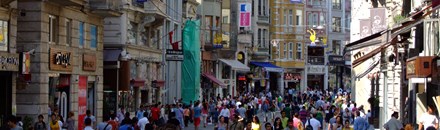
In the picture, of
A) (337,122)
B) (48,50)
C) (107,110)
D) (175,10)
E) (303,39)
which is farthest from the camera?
(303,39)

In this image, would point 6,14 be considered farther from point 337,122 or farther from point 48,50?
point 337,122

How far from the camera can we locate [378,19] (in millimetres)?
38750

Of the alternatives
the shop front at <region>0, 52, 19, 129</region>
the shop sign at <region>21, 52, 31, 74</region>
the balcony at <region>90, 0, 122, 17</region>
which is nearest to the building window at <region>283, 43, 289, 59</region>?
the balcony at <region>90, 0, 122, 17</region>

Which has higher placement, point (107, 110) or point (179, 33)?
point (179, 33)

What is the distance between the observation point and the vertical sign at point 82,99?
127 feet

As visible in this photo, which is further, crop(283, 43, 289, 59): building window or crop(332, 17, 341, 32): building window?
crop(332, 17, 341, 32): building window

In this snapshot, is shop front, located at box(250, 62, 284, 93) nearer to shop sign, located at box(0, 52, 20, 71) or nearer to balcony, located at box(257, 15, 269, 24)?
balcony, located at box(257, 15, 269, 24)

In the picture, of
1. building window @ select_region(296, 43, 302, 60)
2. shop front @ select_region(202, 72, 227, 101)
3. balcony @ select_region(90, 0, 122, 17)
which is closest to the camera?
balcony @ select_region(90, 0, 122, 17)

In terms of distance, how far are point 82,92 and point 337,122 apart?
42.2ft

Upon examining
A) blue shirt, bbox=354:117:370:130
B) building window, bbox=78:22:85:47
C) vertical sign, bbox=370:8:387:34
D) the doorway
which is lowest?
blue shirt, bbox=354:117:370:130

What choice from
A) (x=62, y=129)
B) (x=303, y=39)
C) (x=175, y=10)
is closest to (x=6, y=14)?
(x=62, y=129)

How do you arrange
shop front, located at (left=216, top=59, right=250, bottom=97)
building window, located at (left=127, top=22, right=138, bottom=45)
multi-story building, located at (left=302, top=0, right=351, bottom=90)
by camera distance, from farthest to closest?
multi-story building, located at (left=302, top=0, right=351, bottom=90) → shop front, located at (left=216, top=59, right=250, bottom=97) → building window, located at (left=127, top=22, right=138, bottom=45)

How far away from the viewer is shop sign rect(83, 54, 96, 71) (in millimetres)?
39031

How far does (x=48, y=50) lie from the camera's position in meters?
34.3
